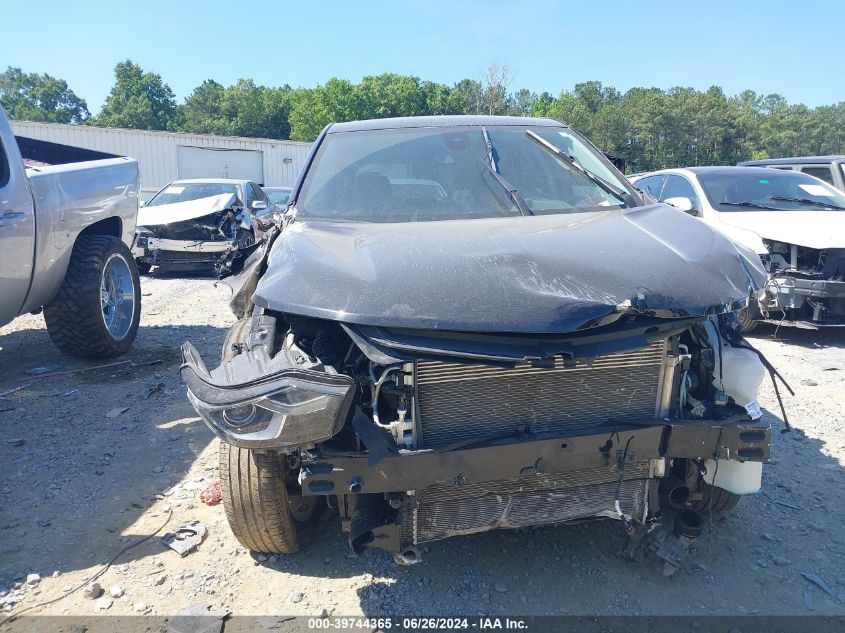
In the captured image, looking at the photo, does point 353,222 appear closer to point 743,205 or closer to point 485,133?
point 485,133

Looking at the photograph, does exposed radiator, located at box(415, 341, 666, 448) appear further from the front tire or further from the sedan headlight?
the front tire

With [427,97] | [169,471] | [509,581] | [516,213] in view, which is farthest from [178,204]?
[427,97]

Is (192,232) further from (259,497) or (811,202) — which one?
(811,202)

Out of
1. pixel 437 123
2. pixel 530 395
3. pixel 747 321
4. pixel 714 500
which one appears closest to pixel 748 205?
pixel 747 321

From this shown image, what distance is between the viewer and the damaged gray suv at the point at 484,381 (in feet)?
6.79

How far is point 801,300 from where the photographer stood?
19.9ft

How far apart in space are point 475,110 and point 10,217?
36.7 meters

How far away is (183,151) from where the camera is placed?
25312 millimetres

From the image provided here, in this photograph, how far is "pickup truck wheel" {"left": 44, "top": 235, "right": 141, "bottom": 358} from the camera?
529 centimetres

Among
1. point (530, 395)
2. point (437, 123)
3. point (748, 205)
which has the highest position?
point (437, 123)

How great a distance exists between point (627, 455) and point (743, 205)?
5.82m

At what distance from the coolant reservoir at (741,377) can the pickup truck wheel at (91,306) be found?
4882 millimetres

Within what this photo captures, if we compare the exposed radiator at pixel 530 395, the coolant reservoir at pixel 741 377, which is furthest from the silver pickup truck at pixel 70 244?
the coolant reservoir at pixel 741 377

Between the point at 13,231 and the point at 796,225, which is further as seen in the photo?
the point at 796,225
